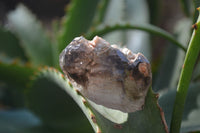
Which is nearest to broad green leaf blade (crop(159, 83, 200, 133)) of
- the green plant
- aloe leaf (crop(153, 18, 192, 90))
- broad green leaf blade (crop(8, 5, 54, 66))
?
the green plant

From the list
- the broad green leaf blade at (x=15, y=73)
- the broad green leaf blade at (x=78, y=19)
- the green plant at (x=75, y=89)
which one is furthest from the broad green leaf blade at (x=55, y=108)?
the broad green leaf blade at (x=78, y=19)

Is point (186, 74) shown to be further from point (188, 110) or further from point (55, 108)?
point (55, 108)

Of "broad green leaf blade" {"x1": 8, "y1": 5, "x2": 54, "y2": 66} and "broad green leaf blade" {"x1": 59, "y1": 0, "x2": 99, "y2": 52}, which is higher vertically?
"broad green leaf blade" {"x1": 8, "y1": 5, "x2": 54, "y2": 66}

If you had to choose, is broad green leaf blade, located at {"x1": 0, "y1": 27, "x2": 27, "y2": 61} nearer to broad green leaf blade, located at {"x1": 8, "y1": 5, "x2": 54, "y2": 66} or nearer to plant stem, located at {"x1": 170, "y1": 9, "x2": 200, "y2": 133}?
broad green leaf blade, located at {"x1": 8, "y1": 5, "x2": 54, "y2": 66}

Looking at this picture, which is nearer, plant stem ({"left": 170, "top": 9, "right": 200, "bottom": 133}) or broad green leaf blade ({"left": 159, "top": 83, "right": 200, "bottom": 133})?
plant stem ({"left": 170, "top": 9, "right": 200, "bottom": 133})

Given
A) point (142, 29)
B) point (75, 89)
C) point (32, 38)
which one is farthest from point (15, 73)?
point (75, 89)

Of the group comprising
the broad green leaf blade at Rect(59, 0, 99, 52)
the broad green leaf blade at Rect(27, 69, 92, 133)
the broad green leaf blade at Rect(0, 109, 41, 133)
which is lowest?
the broad green leaf blade at Rect(27, 69, 92, 133)

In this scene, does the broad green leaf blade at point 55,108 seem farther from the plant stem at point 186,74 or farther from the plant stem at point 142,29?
the plant stem at point 186,74
